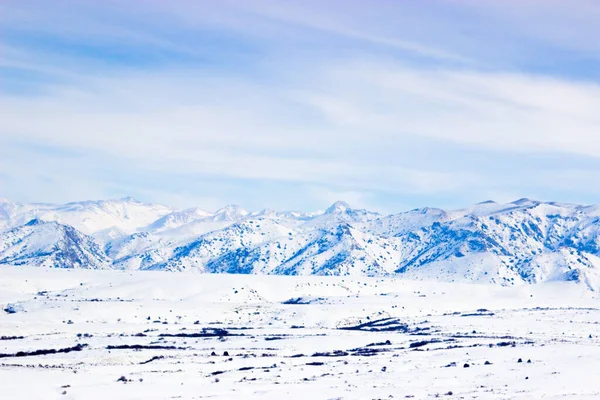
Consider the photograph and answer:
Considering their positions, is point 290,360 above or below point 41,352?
below

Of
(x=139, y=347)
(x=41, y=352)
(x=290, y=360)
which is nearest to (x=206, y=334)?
(x=139, y=347)

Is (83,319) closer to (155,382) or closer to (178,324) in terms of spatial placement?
(178,324)

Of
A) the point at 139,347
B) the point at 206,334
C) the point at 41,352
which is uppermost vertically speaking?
the point at 41,352

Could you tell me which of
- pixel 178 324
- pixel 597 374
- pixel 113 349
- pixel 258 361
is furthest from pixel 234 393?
pixel 178 324

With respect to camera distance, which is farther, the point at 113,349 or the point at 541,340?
the point at 541,340

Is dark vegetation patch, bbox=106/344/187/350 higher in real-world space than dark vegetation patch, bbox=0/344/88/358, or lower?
lower

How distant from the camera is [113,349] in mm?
141000

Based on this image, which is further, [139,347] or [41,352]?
[139,347]

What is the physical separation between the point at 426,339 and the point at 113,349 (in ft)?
197

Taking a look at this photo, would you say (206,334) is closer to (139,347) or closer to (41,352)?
(139,347)

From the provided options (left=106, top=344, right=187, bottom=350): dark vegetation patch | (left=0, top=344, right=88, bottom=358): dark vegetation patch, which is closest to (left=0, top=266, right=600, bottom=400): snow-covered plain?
(left=106, top=344, right=187, bottom=350): dark vegetation patch

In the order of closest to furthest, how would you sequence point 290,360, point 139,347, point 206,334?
point 290,360 < point 139,347 < point 206,334

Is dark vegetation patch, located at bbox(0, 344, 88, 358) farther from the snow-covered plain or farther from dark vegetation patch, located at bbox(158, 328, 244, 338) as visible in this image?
dark vegetation patch, located at bbox(158, 328, 244, 338)

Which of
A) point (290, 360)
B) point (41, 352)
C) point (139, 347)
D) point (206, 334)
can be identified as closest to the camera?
point (290, 360)
